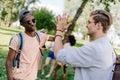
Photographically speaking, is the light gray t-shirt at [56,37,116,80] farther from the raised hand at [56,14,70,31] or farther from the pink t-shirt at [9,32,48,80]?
the pink t-shirt at [9,32,48,80]

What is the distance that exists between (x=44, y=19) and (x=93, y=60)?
63.8 meters

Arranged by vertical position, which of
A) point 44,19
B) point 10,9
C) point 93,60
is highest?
point 10,9

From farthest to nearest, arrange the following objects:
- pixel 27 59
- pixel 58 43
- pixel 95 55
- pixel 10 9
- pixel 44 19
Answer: pixel 10 9
pixel 44 19
pixel 27 59
pixel 58 43
pixel 95 55

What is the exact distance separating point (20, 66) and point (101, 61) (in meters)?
1.80

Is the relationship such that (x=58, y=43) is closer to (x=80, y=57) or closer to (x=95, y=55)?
(x=80, y=57)

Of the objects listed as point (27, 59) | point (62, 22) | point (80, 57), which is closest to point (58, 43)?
point (62, 22)

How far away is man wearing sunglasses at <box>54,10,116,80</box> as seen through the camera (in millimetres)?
3928

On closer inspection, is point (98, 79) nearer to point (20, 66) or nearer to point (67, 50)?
point (67, 50)

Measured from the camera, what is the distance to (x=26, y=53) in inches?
214

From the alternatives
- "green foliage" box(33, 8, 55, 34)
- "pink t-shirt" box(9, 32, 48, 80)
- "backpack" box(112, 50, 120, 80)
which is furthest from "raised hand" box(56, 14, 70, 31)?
"green foliage" box(33, 8, 55, 34)

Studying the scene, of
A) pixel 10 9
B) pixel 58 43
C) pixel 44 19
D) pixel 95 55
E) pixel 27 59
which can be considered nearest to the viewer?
pixel 95 55

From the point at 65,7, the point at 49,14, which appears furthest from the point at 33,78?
the point at 65,7

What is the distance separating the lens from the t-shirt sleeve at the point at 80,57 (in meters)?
3.93

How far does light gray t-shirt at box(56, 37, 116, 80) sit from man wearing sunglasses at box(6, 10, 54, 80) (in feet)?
4.91
